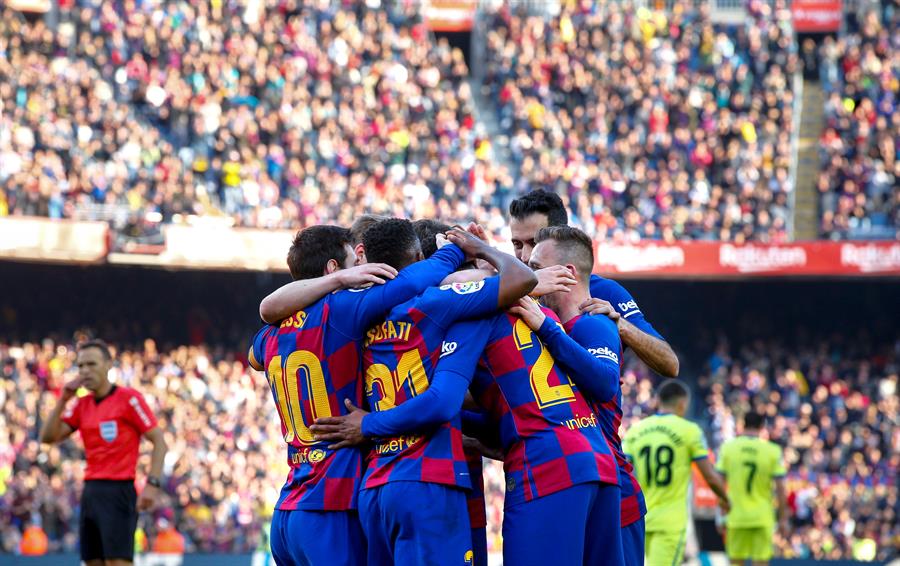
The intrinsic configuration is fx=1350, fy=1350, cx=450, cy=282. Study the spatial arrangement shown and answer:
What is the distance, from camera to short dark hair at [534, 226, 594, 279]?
629cm

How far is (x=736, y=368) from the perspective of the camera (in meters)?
26.7

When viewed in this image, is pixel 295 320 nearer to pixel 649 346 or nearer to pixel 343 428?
pixel 343 428

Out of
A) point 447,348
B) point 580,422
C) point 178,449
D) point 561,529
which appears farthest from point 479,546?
point 178,449

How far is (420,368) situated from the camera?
19.1 ft

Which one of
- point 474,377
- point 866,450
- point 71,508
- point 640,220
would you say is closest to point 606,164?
point 640,220

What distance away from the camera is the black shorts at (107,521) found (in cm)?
1098

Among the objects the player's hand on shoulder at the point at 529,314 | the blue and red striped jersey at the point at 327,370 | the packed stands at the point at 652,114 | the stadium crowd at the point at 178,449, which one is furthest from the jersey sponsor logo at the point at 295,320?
the packed stands at the point at 652,114

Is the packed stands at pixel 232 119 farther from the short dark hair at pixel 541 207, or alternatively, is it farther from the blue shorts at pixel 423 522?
the blue shorts at pixel 423 522

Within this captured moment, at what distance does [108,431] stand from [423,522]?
241 inches

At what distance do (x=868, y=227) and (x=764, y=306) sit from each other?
8.78ft

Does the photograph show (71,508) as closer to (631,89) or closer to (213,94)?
(213,94)

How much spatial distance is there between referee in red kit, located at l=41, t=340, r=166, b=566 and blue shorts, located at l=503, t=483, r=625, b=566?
5.85m

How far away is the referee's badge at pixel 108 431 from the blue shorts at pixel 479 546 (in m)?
5.54

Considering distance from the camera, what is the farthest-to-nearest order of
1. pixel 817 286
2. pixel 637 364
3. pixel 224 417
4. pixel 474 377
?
pixel 817 286 < pixel 637 364 < pixel 224 417 < pixel 474 377
